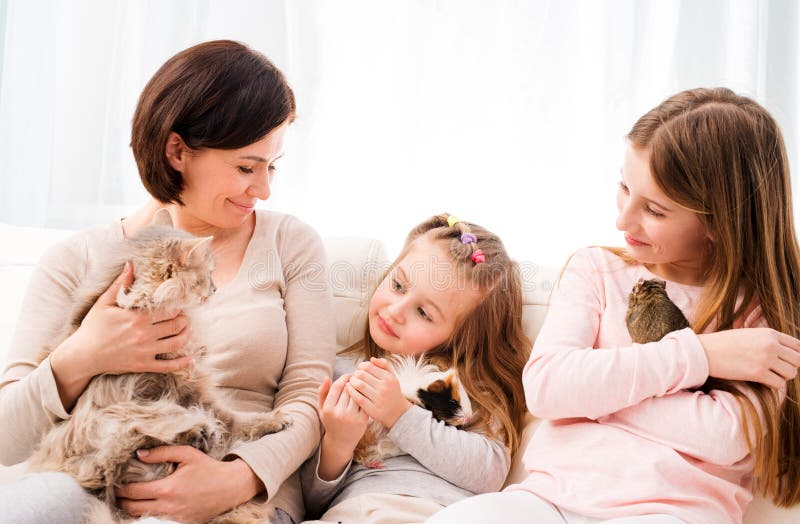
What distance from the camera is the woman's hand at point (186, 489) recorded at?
49.8 inches

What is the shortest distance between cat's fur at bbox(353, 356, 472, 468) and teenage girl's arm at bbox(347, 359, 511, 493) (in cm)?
5

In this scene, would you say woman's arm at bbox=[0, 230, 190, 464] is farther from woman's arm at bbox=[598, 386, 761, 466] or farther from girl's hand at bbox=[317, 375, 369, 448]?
woman's arm at bbox=[598, 386, 761, 466]

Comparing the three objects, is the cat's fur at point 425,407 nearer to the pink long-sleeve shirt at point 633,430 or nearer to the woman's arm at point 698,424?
the pink long-sleeve shirt at point 633,430

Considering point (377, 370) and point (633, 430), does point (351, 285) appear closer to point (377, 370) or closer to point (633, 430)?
point (377, 370)

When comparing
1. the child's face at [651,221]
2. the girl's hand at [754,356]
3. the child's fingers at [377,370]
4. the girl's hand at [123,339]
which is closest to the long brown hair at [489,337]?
the child's fingers at [377,370]

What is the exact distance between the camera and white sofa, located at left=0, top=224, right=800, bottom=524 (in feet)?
5.82

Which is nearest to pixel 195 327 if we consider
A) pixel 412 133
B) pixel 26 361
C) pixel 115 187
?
pixel 26 361

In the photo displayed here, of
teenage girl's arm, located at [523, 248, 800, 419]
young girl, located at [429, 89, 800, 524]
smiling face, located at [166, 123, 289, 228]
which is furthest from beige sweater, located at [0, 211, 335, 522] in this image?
teenage girl's arm, located at [523, 248, 800, 419]

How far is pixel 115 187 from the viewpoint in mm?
2795

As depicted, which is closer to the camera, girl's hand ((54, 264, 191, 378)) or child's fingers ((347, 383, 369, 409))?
girl's hand ((54, 264, 191, 378))

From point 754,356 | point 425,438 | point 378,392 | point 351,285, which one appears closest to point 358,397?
point 378,392

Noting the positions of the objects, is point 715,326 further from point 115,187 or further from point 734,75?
point 115,187

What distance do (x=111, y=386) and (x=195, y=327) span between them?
0.59 feet

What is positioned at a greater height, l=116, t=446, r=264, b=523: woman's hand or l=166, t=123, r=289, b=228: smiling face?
l=166, t=123, r=289, b=228: smiling face
